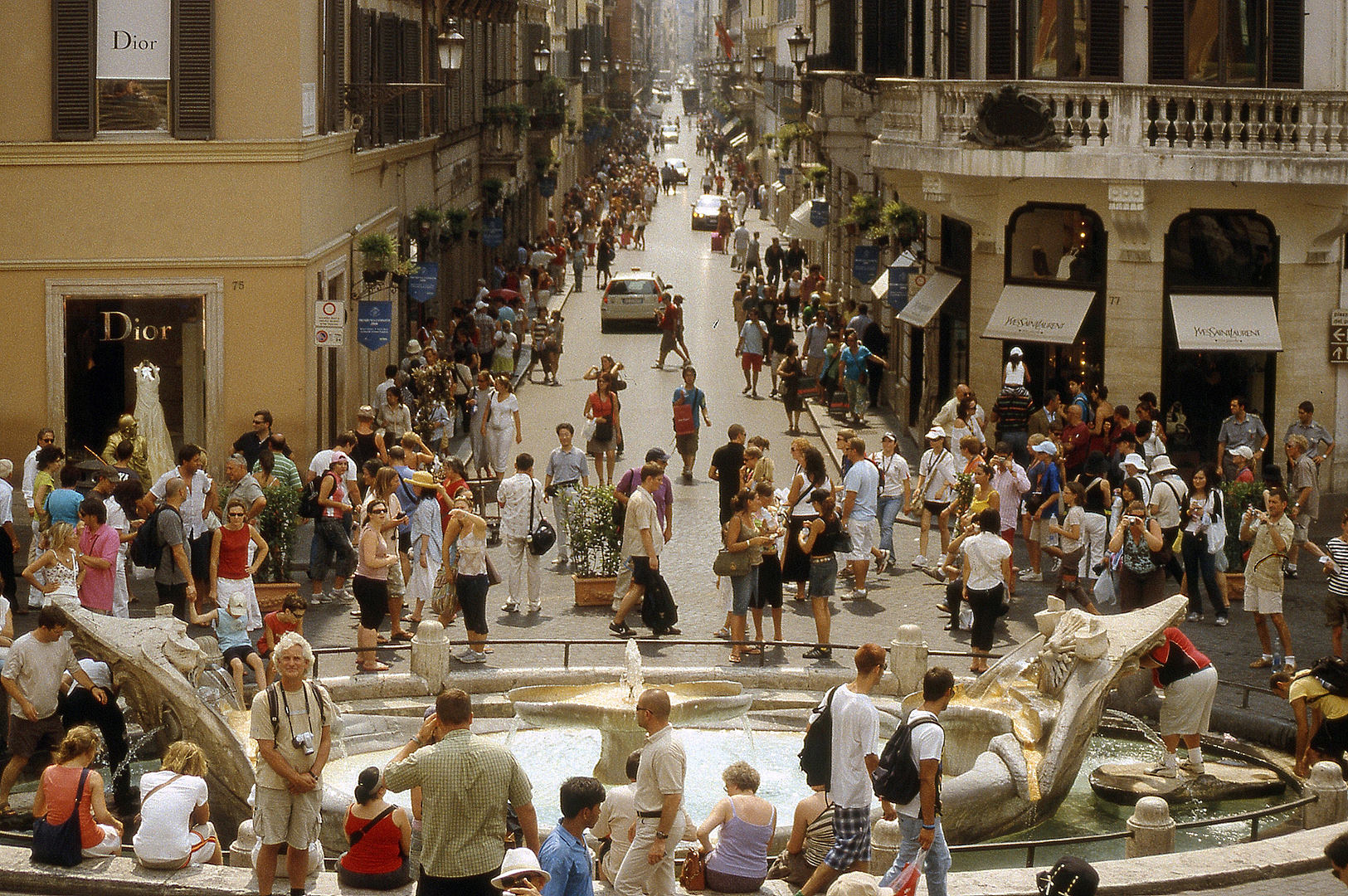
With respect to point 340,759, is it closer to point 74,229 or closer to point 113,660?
point 113,660

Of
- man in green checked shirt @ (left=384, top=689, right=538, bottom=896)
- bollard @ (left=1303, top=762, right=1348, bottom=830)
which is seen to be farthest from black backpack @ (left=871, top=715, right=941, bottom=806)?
bollard @ (left=1303, top=762, right=1348, bottom=830)

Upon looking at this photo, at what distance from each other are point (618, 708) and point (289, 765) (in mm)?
3824

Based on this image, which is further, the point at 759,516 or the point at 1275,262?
the point at 1275,262

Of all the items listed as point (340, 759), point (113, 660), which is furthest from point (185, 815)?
point (340, 759)

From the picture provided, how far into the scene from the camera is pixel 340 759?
45.4 ft

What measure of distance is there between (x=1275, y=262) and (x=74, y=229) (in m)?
14.2

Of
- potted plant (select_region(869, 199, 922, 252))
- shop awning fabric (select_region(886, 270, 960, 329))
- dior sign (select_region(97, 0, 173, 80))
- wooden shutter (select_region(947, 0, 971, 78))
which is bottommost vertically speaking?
shop awning fabric (select_region(886, 270, 960, 329))

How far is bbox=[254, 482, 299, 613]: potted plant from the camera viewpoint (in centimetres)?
1742

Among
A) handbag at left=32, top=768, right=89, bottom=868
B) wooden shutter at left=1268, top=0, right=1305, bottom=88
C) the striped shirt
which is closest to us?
the striped shirt

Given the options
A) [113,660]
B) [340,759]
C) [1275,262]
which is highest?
[1275,262]

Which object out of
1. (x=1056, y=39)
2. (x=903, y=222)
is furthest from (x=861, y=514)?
(x=903, y=222)

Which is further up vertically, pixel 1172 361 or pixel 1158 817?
pixel 1172 361

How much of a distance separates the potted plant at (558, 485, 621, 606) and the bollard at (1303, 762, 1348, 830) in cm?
781

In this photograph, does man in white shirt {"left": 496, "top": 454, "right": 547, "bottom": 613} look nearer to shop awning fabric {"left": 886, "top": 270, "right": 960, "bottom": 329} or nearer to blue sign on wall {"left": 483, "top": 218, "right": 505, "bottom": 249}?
shop awning fabric {"left": 886, "top": 270, "right": 960, "bottom": 329}
